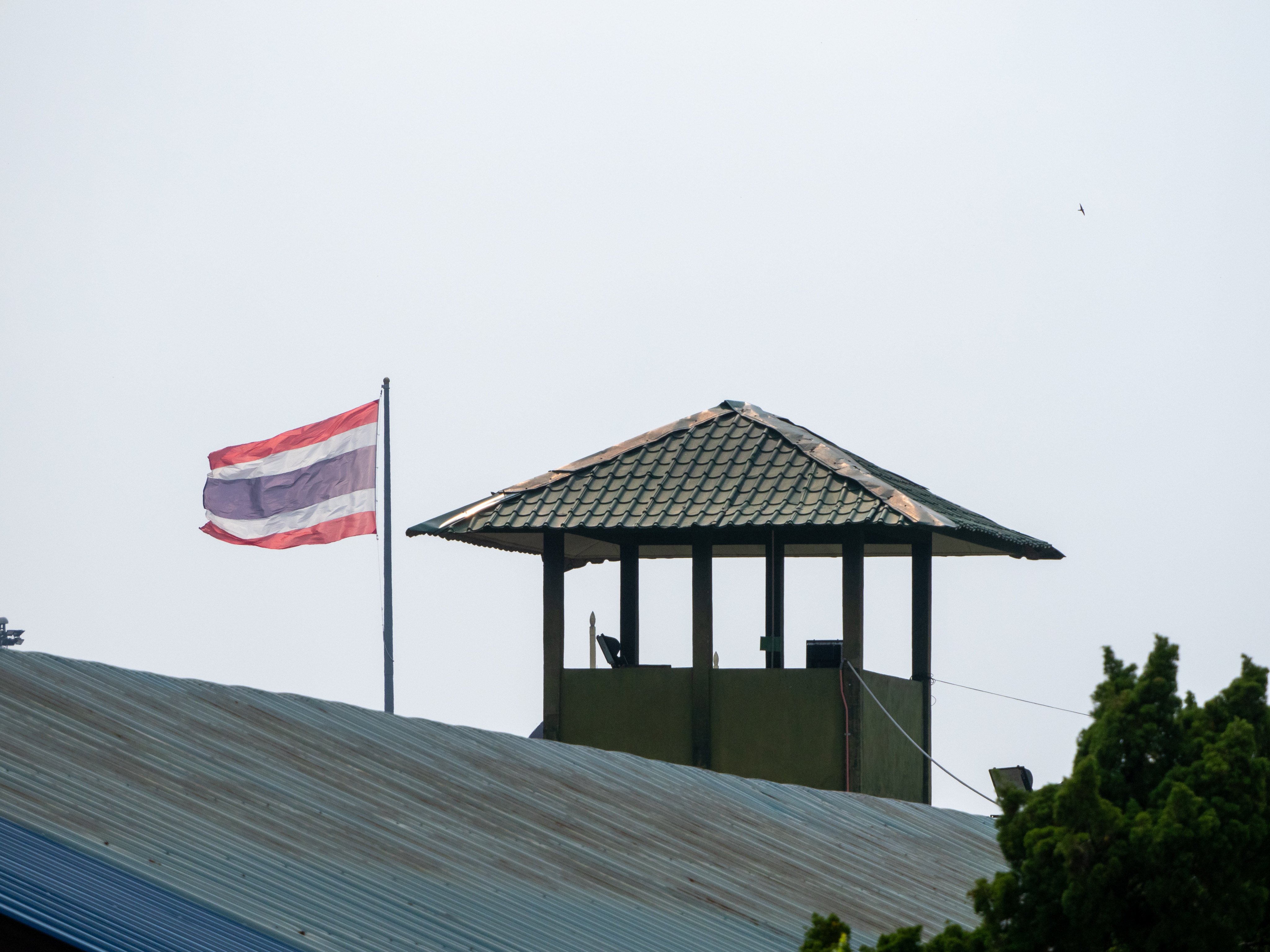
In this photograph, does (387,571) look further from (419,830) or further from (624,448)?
(419,830)

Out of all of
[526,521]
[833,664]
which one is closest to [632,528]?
[526,521]

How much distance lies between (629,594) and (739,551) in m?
1.18

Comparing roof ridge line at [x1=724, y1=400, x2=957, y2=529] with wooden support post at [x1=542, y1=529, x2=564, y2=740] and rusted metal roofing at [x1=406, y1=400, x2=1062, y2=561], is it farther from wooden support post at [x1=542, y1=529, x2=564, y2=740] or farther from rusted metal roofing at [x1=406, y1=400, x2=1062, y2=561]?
wooden support post at [x1=542, y1=529, x2=564, y2=740]

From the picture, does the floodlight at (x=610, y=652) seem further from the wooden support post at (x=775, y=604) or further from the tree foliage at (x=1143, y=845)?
the tree foliage at (x=1143, y=845)

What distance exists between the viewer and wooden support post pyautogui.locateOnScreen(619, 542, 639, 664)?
1727 centimetres

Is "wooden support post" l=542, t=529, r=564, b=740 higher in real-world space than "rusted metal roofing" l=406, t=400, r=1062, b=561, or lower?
lower

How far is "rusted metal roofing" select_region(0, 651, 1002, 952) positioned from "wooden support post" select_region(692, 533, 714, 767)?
2064mm

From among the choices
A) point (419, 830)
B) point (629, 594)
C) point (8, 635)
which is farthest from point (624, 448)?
point (8, 635)

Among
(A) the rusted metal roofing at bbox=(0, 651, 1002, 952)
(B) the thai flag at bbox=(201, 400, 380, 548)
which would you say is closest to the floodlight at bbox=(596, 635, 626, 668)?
(A) the rusted metal roofing at bbox=(0, 651, 1002, 952)

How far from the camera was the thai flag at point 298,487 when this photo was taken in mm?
24422

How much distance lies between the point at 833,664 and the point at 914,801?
6.44ft

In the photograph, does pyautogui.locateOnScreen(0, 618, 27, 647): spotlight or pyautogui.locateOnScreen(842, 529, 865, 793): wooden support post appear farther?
pyautogui.locateOnScreen(0, 618, 27, 647): spotlight

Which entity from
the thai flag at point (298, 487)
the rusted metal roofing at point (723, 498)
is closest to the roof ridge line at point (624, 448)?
the rusted metal roofing at point (723, 498)

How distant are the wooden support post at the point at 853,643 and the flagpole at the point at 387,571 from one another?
11.9 metres
